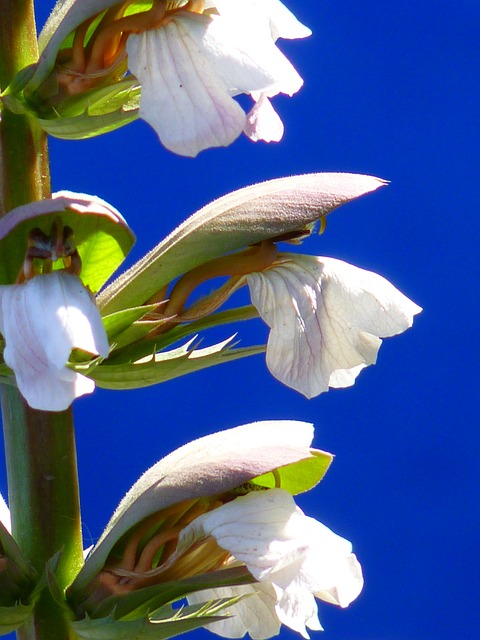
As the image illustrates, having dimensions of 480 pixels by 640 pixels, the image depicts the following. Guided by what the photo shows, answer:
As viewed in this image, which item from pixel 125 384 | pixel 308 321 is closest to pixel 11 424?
pixel 125 384

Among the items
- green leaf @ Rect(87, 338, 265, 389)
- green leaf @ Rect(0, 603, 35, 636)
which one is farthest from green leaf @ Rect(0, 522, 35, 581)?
green leaf @ Rect(87, 338, 265, 389)

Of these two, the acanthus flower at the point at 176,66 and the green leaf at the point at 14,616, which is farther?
the green leaf at the point at 14,616

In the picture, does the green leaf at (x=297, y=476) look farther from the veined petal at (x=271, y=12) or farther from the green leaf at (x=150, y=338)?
the veined petal at (x=271, y=12)

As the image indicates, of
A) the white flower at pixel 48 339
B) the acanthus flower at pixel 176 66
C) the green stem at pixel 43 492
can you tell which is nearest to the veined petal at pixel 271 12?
the acanthus flower at pixel 176 66

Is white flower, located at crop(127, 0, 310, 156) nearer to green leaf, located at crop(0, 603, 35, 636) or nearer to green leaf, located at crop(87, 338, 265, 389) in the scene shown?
green leaf, located at crop(87, 338, 265, 389)

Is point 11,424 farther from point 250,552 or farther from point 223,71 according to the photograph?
point 223,71

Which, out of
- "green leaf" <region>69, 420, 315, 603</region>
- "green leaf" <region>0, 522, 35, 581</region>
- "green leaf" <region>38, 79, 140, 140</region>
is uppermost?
"green leaf" <region>38, 79, 140, 140</region>
